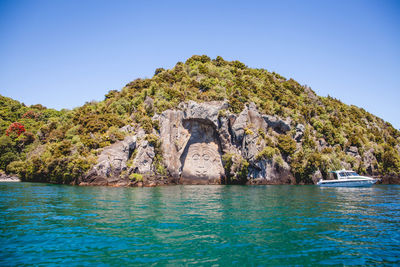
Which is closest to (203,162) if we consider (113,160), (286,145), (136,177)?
(136,177)

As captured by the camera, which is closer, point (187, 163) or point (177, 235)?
point (177, 235)

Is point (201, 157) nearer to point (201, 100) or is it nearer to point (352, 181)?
point (201, 100)

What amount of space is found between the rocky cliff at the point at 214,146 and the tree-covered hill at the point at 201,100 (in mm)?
1320

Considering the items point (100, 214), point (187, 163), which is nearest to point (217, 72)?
point (187, 163)

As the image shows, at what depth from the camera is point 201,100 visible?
176 ft

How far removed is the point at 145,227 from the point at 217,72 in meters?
61.8

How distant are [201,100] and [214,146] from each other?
38.1 ft

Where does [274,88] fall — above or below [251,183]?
above

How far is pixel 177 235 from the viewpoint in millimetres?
10664

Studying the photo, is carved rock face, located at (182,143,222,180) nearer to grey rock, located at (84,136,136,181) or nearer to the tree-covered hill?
the tree-covered hill

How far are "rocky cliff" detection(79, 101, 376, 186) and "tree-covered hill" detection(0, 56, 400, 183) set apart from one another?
132 centimetres

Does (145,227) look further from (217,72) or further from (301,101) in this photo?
(301,101)

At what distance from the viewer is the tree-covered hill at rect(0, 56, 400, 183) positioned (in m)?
45.9

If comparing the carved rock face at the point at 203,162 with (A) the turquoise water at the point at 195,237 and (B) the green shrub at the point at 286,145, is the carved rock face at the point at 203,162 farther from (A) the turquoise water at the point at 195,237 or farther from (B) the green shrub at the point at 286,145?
(A) the turquoise water at the point at 195,237
